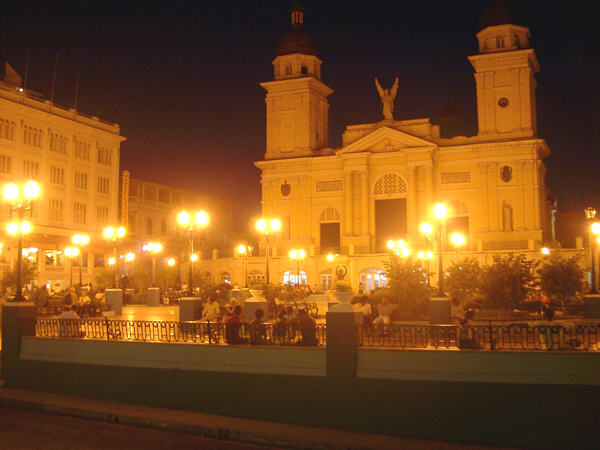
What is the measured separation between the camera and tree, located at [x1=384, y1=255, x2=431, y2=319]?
26.8 m

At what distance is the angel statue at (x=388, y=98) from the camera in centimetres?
6259

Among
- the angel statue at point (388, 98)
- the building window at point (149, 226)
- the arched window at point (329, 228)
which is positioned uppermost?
the angel statue at point (388, 98)

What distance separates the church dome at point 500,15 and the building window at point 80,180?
1490 inches

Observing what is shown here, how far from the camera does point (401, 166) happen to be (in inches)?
2445

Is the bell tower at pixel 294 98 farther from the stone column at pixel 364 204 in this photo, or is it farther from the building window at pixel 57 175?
the building window at pixel 57 175

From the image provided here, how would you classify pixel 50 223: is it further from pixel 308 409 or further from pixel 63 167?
pixel 308 409

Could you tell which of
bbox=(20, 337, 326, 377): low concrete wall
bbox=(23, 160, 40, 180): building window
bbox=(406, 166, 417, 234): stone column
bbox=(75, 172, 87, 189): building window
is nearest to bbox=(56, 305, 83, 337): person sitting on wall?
bbox=(20, 337, 326, 377): low concrete wall

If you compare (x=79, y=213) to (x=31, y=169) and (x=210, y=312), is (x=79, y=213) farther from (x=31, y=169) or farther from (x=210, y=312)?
(x=210, y=312)

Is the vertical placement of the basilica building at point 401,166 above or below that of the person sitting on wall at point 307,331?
above

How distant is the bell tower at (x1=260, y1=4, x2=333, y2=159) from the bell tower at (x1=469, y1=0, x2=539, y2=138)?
15002 mm

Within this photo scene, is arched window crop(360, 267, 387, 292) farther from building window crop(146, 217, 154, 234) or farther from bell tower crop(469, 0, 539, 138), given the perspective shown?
building window crop(146, 217, 154, 234)

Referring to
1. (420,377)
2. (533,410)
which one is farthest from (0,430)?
(533,410)

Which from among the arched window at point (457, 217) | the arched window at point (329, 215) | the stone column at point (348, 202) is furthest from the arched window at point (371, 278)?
the arched window at point (457, 217)

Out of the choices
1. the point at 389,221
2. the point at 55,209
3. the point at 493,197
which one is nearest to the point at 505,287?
the point at 493,197
